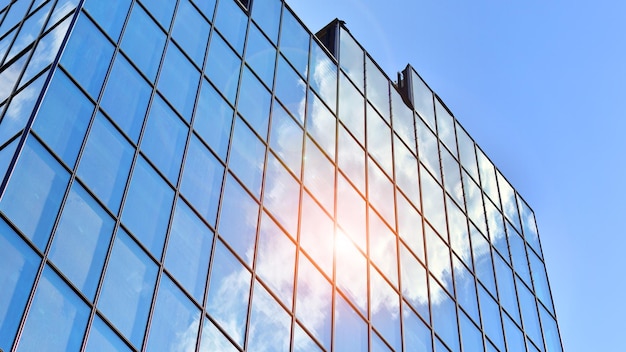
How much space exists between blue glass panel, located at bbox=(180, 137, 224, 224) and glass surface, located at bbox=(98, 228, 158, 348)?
108 inches

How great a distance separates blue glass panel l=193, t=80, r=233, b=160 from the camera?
23.0m

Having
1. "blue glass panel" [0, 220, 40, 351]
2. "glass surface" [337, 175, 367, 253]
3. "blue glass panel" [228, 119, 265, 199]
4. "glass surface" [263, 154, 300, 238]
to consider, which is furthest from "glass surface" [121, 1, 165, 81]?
"glass surface" [337, 175, 367, 253]

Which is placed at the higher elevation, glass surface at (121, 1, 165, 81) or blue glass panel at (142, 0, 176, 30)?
blue glass panel at (142, 0, 176, 30)

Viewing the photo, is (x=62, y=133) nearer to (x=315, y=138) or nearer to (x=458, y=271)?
(x=315, y=138)

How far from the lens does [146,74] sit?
21938 mm

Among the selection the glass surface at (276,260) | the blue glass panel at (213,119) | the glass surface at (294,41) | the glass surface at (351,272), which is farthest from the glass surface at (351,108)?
the glass surface at (276,260)

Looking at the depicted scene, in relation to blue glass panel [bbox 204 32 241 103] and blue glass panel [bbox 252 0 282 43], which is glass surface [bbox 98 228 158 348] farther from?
blue glass panel [bbox 252 0 282 43]

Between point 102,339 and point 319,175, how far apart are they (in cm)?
1169

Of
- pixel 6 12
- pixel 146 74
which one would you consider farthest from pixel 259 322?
pixel 6 12

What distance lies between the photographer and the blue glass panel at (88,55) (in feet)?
64.4

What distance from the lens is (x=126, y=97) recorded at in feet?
67.9

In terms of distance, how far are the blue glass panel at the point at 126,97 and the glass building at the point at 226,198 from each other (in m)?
0.05

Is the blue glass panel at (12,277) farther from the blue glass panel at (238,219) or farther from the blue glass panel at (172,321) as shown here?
the blue glass panel at (238,219)

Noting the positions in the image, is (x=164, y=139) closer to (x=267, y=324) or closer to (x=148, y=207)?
(x=148, y=207)
